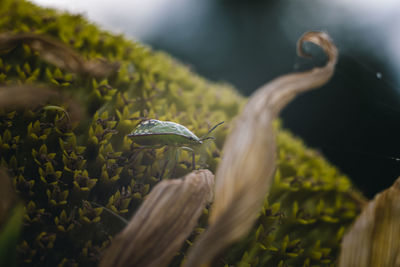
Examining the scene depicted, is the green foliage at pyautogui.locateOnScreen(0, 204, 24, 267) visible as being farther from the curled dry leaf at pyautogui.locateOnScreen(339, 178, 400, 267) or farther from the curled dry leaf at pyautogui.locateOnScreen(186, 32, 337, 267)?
the curled dry leaf at pyautogui.locateOnScreen(339, 178, 400, 267)

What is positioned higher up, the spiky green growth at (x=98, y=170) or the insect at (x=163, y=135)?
the insect at (x=163, y=135)

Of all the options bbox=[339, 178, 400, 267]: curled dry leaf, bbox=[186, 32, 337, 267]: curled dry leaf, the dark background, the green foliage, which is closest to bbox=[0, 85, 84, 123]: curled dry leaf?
the green foliage

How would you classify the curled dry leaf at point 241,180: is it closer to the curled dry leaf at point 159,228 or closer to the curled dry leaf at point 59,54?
the curled dry leaf at point 159,228

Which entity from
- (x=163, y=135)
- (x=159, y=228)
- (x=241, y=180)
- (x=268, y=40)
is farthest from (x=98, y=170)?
(x=268, y=40)

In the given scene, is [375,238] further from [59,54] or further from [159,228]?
[59,54]

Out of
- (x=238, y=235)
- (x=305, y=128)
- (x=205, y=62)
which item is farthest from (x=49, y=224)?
(x=205, y=62)

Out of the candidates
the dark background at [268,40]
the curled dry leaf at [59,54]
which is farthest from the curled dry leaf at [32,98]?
the dark background at [268,40]

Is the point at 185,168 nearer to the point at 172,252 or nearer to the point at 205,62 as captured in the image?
the point at 172,252
